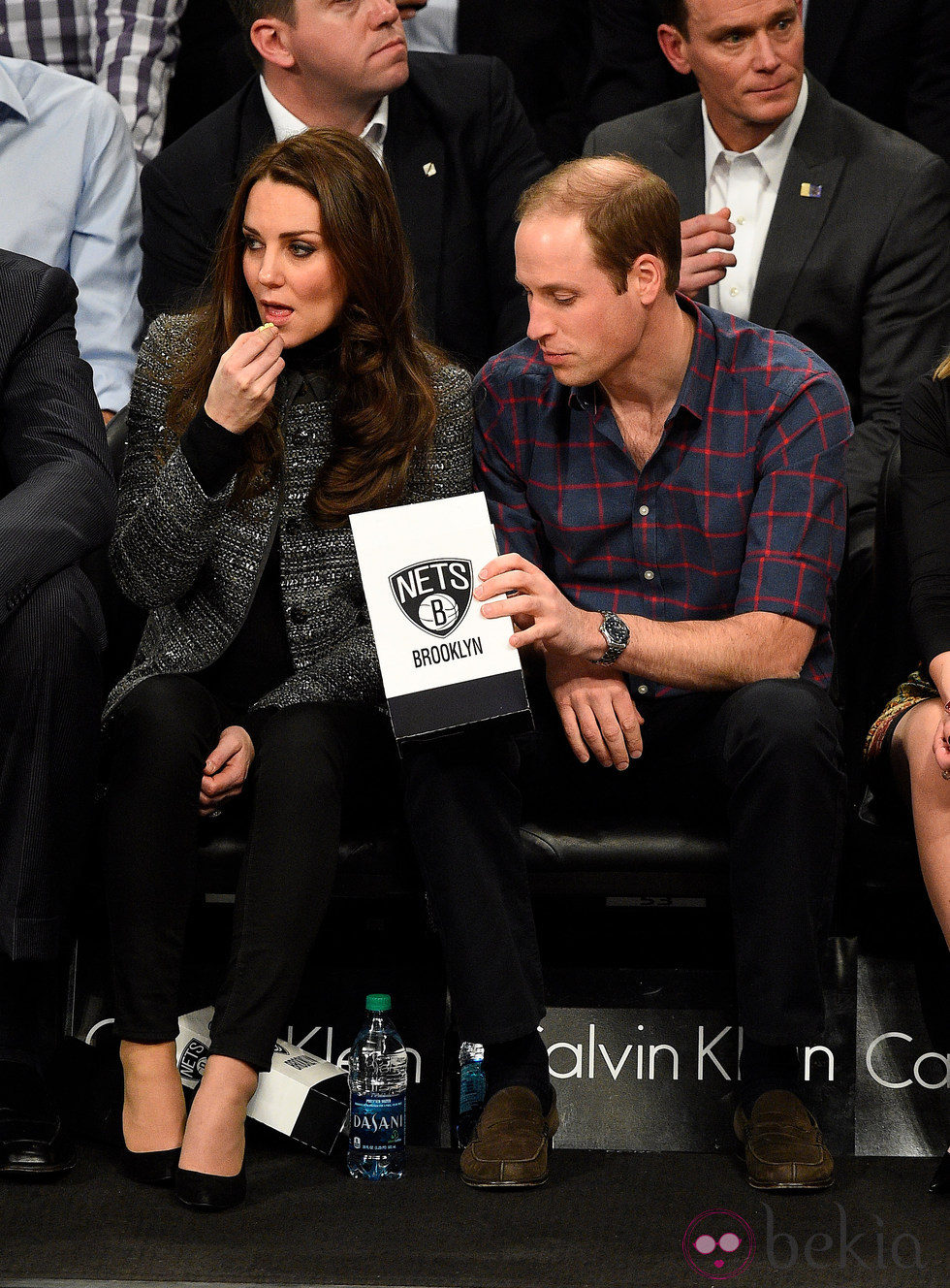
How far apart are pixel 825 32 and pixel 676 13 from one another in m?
0.50

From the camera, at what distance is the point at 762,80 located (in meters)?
3.14

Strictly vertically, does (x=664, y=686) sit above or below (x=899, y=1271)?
above

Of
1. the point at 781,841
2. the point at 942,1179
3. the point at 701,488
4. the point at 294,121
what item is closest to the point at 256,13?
the point at 294,121

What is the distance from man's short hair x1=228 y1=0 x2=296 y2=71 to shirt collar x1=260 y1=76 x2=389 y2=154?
67 millimetres

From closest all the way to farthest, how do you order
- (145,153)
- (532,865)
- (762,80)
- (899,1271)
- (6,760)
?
(899,1271) < (6,760) < (532,865) < (762,80) < (145,153)

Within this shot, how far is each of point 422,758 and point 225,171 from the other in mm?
1574

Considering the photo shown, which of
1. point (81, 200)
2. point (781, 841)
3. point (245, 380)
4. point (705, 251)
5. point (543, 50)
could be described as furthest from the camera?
point (543, 50)

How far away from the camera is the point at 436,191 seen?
128 inches

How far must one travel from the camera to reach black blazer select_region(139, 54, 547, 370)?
3227 mm

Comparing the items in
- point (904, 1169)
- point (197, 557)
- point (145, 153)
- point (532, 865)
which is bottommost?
point (904, 1169)

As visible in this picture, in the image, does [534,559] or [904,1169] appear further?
[534,559]

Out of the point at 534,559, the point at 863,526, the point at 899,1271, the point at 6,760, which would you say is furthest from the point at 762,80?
the point at 899,1271

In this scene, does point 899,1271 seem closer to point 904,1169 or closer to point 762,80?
A: point 904,1169

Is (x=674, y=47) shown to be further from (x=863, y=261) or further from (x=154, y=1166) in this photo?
(x=154, y=1166)
